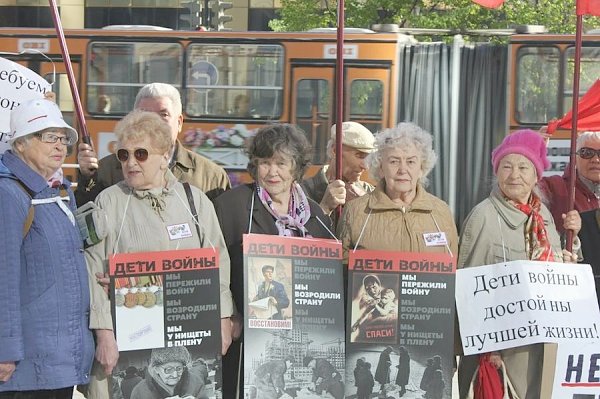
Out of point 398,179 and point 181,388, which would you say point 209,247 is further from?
point 398,179

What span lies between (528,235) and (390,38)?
33.5 ft

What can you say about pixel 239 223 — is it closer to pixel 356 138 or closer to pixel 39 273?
pixel 39 273

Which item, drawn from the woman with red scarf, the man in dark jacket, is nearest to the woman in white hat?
the man in dark jacket

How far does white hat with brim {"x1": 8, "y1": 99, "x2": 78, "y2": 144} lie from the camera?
15.2 ft

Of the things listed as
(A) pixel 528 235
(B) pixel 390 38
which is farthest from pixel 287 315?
(B) pixel 390 38

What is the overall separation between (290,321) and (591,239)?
5.90 feet

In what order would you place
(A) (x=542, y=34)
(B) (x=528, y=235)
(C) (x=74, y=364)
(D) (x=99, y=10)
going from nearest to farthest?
(C) (x=74, y=364) → (B) (x=528, y=235) → (A) (x=542, y=34) → (D) (x=99, y=10)

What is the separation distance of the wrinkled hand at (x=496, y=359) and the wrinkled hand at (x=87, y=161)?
6.90 ft

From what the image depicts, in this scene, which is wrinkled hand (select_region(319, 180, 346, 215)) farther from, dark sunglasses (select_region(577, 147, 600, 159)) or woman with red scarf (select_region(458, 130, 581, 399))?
dark sunglasses (select_region(577, 147, 600, 159))

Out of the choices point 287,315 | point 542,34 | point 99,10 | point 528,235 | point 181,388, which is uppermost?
point 99,10

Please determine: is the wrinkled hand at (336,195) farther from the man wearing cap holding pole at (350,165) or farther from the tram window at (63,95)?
the tram window at (63,95)

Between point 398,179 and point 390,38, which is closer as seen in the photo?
point 398,179

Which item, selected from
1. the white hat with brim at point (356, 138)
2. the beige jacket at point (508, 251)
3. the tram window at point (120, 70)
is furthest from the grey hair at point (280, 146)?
the tram window at point (120, 70)

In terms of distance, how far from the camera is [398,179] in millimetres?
5156
